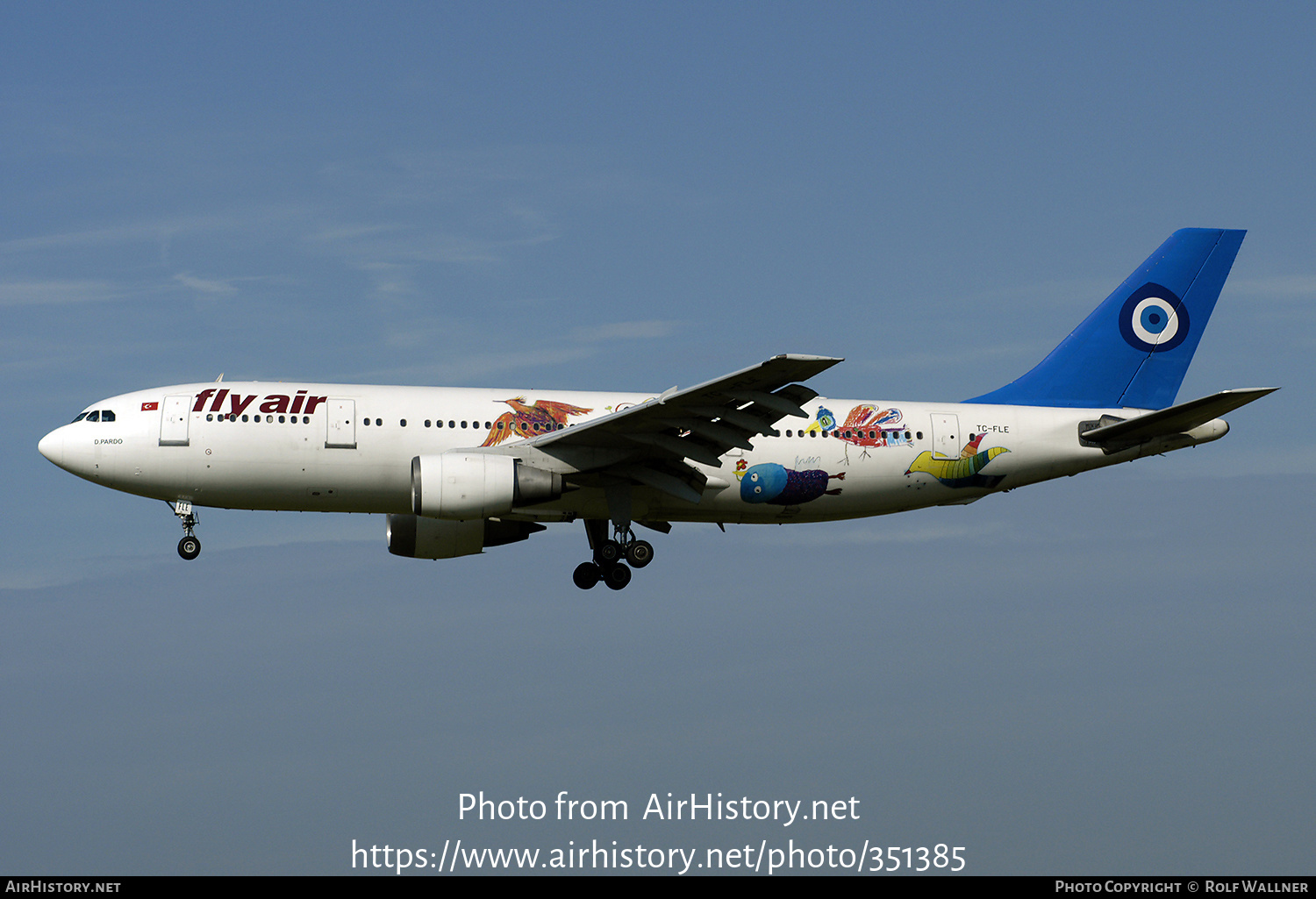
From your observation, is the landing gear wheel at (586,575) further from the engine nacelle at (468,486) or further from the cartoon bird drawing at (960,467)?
the cartoon bird drawing at (960,467)

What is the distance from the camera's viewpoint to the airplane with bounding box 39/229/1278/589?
1220 inches

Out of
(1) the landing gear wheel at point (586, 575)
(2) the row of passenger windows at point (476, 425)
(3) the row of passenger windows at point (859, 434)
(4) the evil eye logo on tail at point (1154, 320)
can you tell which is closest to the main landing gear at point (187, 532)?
(2) the row of passenger windows at point (476, 425)

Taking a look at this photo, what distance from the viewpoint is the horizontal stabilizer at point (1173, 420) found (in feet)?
102

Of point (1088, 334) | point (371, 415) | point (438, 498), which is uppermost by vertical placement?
point (1088, 334)

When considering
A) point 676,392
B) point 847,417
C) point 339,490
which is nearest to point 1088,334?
point 847,417

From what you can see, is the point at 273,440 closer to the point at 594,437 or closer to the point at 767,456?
the point at 594,437

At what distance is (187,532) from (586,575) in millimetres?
8888

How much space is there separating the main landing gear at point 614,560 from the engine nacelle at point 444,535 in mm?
2044

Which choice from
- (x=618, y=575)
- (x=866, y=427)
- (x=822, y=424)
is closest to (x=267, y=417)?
(x=618, y=575)

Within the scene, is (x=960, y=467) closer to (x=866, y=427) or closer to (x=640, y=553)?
(x=866, y=427)

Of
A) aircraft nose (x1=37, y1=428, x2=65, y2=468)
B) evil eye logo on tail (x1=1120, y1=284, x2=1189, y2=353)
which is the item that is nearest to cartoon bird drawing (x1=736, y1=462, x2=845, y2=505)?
evil eye logo on tail (x1=1120, y1=284, x2=1189, y2=353)

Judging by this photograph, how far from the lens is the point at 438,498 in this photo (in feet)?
99.7

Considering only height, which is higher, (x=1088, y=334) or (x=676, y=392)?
(x=1088, y=334)

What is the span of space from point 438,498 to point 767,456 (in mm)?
7544
